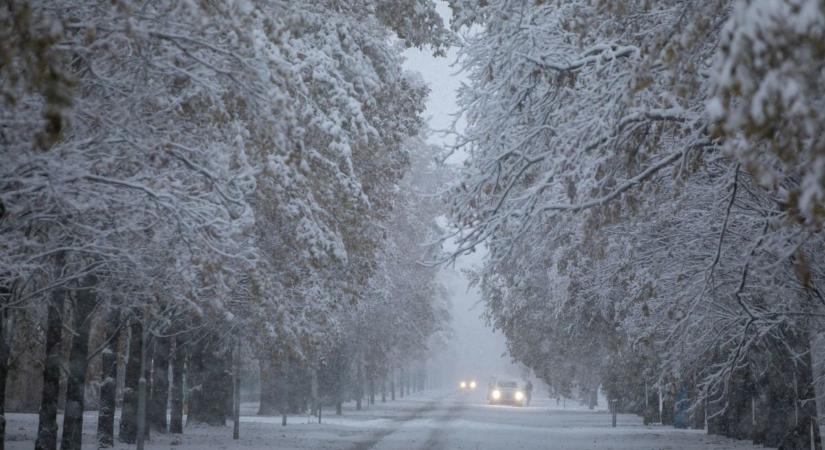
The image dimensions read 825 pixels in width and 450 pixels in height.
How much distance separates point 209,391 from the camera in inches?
1283

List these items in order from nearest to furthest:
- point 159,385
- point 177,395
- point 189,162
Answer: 1. point 189,162
2. point 159,385
3. point 177,395

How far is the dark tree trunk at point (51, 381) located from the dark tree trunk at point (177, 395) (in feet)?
33.0

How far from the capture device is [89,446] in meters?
22.8

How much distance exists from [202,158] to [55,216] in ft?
5.41

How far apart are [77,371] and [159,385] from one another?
9.28m

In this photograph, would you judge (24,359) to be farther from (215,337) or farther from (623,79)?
(623,79)

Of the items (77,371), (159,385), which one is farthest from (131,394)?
(77,371)

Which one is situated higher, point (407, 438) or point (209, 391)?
point (209, 391)

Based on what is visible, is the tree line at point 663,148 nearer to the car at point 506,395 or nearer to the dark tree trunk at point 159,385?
the dark tree trunk at point 159,385

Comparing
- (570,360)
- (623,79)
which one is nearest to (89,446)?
(623,79)

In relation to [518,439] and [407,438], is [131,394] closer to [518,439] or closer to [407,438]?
[407,438]

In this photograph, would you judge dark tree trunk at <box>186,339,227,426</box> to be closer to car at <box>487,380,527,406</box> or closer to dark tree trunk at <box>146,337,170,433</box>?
dark tree trunk at <box>146,337,170,433</box>

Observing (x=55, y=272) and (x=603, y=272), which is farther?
(x=603, y=272)

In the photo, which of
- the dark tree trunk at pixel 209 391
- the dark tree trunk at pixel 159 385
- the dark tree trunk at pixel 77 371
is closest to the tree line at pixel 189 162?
the dark tree trunk at pixel 77 371
